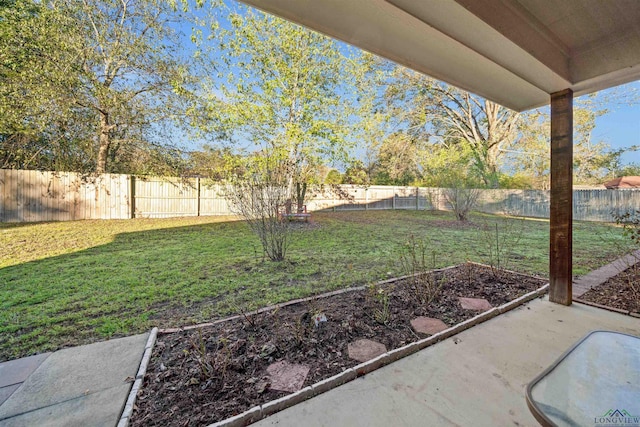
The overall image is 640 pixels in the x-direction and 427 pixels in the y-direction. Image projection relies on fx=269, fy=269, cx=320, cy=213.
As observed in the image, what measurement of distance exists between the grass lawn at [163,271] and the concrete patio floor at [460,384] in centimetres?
139

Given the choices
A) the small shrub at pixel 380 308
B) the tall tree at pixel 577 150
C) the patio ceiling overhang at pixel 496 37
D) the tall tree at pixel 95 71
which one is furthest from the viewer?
the tall tree at pixel 577 150

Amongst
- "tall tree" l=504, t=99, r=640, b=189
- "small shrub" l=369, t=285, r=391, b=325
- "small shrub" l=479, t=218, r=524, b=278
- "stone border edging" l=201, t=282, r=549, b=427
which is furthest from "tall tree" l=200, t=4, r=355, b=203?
"tall tree" l=504, t=99, r=640, b=189

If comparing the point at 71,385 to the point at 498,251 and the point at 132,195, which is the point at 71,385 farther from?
the point at 132,195

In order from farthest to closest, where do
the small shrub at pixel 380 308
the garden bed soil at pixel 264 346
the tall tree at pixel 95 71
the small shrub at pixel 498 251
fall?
1. the tall tree at pixel 95 71
2. the small shrub at pixel 498 251
3. the small shrub at pixel 380 308
4. the garden bed soil at pixel 264 346

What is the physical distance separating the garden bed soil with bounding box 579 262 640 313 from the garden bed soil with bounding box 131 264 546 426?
21.0 inches

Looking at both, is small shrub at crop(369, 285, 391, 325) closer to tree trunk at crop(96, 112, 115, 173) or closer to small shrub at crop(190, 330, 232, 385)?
small shrub at crop(190, 330, 232, 385)

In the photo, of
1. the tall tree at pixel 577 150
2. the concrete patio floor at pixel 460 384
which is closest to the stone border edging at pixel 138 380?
the concrete patio floor at pixel 460 384

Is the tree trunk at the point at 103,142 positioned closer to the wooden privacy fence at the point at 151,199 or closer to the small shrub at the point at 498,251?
the wooden privacy fence at the point at 151,199

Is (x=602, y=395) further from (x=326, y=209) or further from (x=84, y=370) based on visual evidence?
(x=326, y=209)

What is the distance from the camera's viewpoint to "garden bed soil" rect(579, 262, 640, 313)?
2.54m

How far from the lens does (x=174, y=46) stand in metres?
8.77

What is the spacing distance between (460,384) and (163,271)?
3.59m

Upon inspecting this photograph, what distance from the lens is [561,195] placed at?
247 centimetres

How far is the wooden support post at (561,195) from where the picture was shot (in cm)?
242
